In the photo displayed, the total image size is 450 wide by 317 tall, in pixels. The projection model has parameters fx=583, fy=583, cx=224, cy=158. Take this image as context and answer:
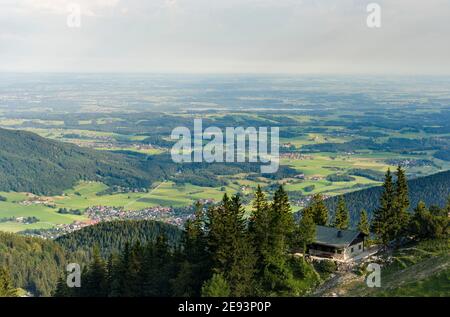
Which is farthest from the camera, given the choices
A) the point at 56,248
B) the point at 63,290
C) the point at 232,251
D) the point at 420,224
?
the point at 56,248

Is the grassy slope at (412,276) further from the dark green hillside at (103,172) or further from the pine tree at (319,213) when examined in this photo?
the dark green hillside at (103,172)

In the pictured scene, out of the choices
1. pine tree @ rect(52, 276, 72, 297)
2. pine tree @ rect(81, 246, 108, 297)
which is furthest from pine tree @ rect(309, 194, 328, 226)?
pine tree @ rect(52, 276, 72, 297)

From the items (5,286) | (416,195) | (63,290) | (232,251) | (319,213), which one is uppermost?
(232,251)

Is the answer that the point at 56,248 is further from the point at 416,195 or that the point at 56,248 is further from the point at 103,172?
the point at 103,172

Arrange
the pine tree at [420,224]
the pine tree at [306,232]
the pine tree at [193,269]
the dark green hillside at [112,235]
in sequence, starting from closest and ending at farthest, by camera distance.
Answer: the pine tree at [193,269]
the pine tree at [306,232]
the pine tree at [420,224]
the dark green hillside at [112,235]

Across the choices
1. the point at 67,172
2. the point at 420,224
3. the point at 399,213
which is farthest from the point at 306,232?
the point at 67,172

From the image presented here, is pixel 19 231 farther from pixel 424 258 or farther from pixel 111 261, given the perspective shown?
pixel 424 258

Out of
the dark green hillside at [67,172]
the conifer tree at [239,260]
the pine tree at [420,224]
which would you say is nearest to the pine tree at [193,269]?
the conifer tree at [239,260]
